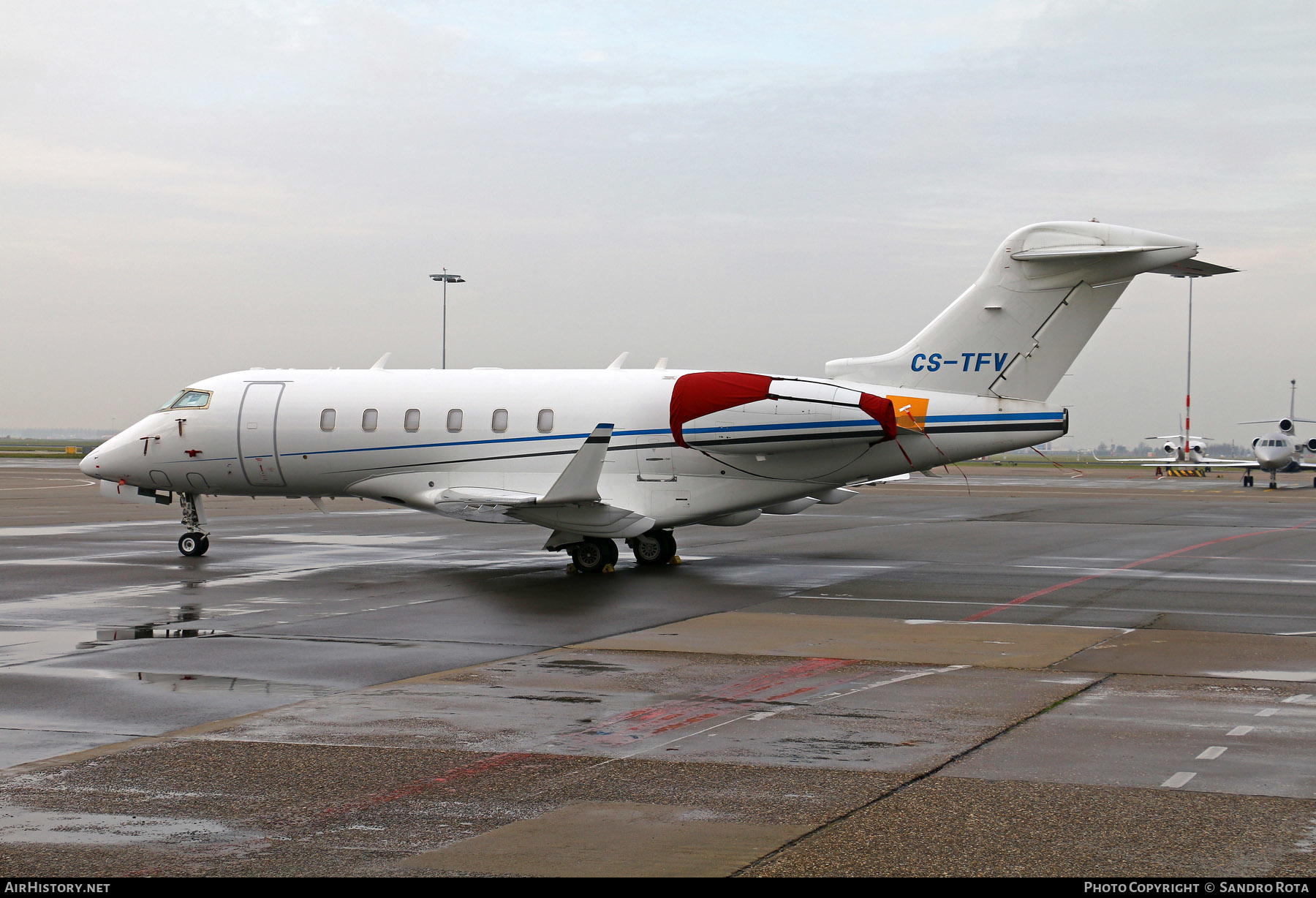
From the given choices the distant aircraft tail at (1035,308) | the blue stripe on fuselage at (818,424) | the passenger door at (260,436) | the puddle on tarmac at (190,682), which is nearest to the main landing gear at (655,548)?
the blue stripe on fuselage at (818,424)

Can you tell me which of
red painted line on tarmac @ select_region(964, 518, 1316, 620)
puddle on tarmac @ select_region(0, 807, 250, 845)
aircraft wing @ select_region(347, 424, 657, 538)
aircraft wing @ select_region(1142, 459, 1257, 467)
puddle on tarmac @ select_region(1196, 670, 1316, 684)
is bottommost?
→ red painted line on tarmac @ select_region(964, 518, 1316, 620)

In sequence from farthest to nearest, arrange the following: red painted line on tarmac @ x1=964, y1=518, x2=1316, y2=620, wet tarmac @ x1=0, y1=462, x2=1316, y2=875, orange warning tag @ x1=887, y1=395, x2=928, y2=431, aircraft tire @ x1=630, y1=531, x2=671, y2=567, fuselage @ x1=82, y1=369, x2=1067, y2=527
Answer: aircraft tire @ x1=630, y1=531, x2=671, y2=567 < orange warning tag @ x1=887, y1=395, x2=928, y2=431 < fuselage @ x1=82, y1=369, x2=1067, y2=527 < red painted line on tarmac @ x1=964, y1=518, x2=1316, y2=620 < wet tarmac @ x1=0, y1=462, x2=1316, y2=875

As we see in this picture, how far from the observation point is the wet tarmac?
6086 millimetres

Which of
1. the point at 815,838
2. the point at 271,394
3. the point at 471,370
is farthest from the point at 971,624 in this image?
the point at 271,394

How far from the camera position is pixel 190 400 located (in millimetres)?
22656

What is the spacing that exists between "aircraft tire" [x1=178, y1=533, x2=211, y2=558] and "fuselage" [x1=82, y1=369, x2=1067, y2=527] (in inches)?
38.4

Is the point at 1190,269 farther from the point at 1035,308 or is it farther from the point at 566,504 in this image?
the point at 566,504

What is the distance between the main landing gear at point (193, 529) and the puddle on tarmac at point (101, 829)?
16252 millimetres

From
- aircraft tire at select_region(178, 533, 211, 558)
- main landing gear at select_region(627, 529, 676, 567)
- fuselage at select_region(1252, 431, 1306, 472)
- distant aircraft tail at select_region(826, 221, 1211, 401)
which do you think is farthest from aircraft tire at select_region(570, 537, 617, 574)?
fuselage at select_region(1252, 431, 1306, 472)

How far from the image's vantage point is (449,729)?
8.73 meters

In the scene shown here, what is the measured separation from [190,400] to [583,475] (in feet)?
29.5

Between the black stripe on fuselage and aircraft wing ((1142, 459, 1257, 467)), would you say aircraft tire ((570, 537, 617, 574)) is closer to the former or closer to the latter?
the black stripe on fuselage

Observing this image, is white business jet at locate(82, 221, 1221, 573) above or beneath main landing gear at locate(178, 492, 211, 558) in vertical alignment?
above

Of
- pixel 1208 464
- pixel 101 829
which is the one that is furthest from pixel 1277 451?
pixel 101 829
